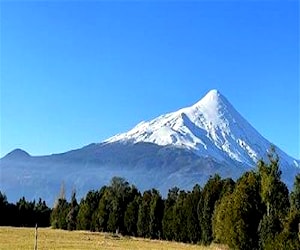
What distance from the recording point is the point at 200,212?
70562mm

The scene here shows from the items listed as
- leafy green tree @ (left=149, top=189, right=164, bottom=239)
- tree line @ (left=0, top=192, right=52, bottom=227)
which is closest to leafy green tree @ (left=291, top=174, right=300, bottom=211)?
leafy green tree @ (left=149, top=189, right=164, bottom=239)

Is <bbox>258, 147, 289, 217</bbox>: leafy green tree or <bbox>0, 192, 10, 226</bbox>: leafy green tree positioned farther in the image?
<bbox>0, 192, 10, 226</bbox>: leafy green tree

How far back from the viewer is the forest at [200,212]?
4550 centimetres

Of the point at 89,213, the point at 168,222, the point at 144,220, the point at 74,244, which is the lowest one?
the point at 74,244

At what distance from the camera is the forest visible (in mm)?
45500

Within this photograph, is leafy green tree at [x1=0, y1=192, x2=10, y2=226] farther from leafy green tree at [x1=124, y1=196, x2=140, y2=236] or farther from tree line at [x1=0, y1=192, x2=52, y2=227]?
leafy green tree at [x1=124, y1=196, x2=140, y2=236]

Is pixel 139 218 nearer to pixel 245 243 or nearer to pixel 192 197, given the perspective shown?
pixel 192 197

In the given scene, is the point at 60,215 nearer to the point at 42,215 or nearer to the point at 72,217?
the point at 72,217

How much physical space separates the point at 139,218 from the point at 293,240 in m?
52.4

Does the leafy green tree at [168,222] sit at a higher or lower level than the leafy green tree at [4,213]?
lower

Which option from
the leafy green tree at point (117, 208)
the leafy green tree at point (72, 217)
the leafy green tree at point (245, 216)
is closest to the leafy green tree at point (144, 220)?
the leafy green tree at point (117, 208)

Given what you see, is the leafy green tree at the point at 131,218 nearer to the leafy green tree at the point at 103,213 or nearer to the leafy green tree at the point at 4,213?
the leafy green tree at the point at 103,213

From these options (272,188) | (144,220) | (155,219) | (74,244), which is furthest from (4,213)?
(272,188)

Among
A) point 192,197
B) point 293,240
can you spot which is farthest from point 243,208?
point 192,197
